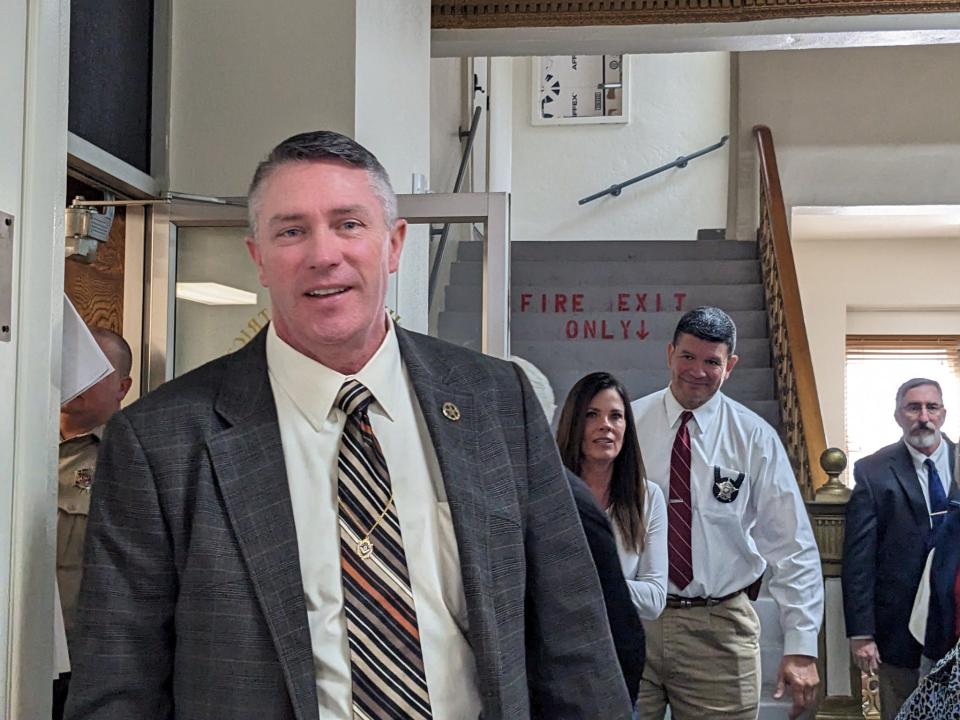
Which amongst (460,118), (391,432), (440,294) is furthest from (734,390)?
(391,432)

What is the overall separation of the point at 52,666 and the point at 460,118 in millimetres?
5765

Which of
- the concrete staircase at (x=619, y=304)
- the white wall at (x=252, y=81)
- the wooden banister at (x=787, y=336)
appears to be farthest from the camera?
the concrete staircase at (x=619, y=304)

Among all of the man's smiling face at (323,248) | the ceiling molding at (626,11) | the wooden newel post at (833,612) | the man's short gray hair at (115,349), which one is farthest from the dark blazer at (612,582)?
the ceiling molding at (626,11)

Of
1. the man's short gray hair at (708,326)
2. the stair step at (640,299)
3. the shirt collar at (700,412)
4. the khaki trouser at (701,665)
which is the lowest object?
the khaki trouser at (701,665)

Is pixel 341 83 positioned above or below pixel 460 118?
below

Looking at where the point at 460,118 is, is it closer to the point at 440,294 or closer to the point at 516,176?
the point at 440,294

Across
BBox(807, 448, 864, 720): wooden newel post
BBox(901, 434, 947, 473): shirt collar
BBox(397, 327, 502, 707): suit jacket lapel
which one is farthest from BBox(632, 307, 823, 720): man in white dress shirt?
BBox(397, 327, 502, 707): suit jacket lapel

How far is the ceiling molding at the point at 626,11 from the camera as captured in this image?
4.89 meters

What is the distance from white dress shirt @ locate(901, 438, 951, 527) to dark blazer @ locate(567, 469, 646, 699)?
2601 millimetres

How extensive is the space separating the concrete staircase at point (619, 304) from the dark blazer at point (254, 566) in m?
4.69

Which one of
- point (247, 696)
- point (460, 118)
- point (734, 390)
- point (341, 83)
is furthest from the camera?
point (460, 118)

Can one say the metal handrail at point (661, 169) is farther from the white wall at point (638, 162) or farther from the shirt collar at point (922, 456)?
the shirt collar at point (922, 456)

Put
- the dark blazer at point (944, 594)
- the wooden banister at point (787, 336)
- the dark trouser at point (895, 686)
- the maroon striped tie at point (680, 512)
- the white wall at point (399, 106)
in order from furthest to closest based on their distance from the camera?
the wooden banister at point (787, 336) → the dark trouser at point (895, 686) → the dark blazer at point (944, 594) → the maroon striped tie at point (680, 512) → the white wall at point (399, 106)

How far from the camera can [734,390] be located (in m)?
6.72
